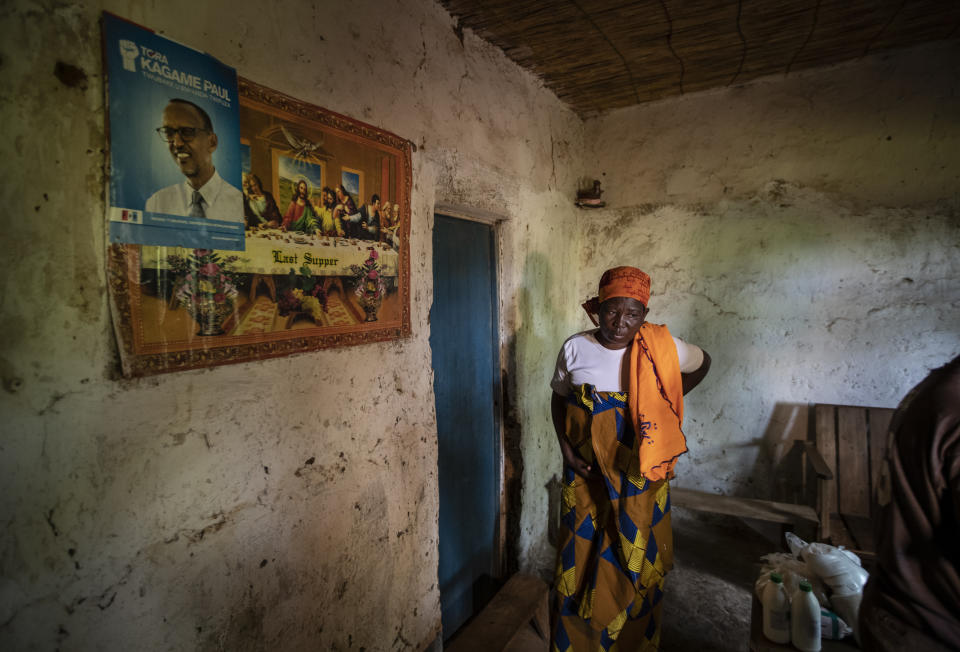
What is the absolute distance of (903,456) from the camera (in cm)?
103

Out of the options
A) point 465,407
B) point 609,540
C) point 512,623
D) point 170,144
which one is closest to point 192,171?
point 170,144

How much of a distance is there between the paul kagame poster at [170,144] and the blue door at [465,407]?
1.15 metres

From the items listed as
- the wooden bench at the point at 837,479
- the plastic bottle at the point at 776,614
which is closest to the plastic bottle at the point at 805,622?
the plastic bottle at the point at 776,614

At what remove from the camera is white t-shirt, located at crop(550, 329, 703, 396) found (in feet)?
6.64

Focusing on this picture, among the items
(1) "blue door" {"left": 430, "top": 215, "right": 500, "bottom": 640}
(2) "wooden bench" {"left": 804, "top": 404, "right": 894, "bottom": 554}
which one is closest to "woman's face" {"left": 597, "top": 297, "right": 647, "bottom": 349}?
(1) "blue door" {"left": 430, "top": 215, "right": 500, "bottom": 640}

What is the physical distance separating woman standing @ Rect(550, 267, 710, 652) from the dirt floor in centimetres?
50

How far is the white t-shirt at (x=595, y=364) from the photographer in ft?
6.64

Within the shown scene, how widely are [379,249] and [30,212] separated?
97cm

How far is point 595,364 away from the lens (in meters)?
2.06

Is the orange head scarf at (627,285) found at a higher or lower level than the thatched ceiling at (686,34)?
lower

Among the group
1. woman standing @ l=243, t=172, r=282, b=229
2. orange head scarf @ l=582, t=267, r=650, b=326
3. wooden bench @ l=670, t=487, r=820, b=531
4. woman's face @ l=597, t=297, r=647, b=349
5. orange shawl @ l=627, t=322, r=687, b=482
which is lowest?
wooden bench @ l=670, t=487, r=820, b=531

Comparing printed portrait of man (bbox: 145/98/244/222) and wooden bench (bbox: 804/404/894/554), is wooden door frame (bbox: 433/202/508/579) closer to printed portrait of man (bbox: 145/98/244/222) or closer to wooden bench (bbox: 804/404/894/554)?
printed portrait of man (bbox: 145/98/244/222)

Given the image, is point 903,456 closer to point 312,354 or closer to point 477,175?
point 312,354

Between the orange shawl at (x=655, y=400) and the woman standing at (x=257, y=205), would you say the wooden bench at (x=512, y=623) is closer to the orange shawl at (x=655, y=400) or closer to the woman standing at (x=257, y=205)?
the orange shawl at (x=655, y=400)
